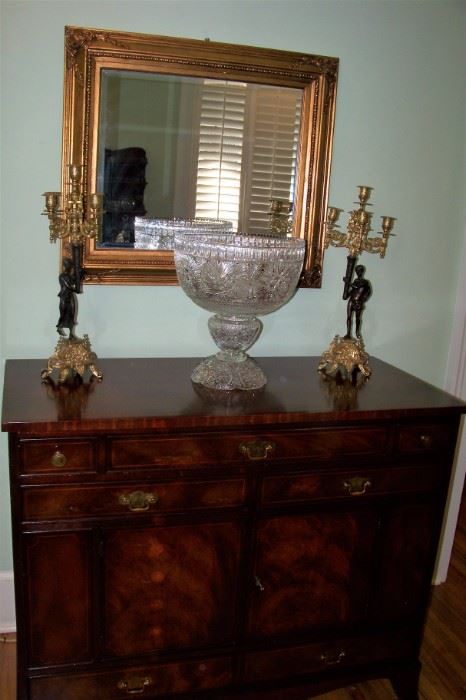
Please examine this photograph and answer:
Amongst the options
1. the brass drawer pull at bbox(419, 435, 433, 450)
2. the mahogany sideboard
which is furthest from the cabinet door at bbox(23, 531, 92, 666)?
the brass drawer pull at bbox(419, 435, 433, 450)

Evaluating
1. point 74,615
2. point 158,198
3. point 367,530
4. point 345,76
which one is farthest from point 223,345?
point 345,76

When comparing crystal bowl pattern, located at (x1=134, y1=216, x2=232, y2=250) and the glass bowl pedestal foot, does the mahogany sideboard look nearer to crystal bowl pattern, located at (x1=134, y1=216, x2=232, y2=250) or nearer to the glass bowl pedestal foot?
the glass bowl pedestal foot

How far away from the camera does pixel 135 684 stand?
5.24ft

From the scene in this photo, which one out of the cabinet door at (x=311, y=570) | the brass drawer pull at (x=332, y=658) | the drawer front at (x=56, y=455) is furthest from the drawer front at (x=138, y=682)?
the drawer front at (x=56, y=455)

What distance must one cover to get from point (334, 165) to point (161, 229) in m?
0.62

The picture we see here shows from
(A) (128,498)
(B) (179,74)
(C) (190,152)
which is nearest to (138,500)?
(A) (128,498)

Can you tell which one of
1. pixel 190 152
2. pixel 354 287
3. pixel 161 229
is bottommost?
pixel 354 287

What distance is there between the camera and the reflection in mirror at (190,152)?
1.75m

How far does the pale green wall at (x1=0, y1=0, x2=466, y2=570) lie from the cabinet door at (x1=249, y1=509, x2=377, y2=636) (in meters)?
0.65

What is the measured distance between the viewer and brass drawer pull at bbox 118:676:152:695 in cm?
159

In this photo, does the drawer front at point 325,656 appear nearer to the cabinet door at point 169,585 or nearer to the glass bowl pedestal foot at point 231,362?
the cabinet door at point 169,585

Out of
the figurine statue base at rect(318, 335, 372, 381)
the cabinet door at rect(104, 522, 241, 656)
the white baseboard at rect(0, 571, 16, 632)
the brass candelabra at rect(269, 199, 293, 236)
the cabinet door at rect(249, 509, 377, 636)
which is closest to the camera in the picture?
the cabinet door at rect(104, 522, 241, 656)

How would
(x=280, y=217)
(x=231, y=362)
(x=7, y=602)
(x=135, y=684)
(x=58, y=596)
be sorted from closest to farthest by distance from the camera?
1. (x=58, y=596)
2. (x=135, y=684)
3. (x=231, y=362)
4. (x=280, y=217)
5. (x=7, y=602)

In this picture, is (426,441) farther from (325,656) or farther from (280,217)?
(280,217)
